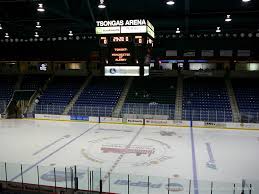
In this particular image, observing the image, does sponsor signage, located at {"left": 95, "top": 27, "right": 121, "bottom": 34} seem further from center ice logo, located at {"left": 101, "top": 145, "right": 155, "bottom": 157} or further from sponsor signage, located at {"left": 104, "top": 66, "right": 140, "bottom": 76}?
center ice logo, located at {"left": 101, "top": 145, "right": 155, "bottom": 157}

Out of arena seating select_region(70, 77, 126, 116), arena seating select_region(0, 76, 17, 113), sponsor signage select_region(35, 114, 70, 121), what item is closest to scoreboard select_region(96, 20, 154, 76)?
arena seating select_region(70, 77, 126, 116)

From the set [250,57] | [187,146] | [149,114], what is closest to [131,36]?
[187,146]

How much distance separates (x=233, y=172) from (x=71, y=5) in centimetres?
1265

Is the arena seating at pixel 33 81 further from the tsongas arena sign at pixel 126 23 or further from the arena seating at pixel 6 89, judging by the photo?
the tsongas arena sign at pixel 126 23

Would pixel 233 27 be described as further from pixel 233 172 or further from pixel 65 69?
pixel 65 69

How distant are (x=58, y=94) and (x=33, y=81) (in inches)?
185

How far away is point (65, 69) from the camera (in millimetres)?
36594

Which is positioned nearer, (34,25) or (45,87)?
(34,25)

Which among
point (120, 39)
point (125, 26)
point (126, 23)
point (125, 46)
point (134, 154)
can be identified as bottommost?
point (134, 154)

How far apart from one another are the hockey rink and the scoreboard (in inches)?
171

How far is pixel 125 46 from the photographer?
47.4ft

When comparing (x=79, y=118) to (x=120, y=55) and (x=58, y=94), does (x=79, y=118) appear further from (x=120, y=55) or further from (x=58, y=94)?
(x=120, y=55)

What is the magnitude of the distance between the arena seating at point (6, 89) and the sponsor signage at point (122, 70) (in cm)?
1822

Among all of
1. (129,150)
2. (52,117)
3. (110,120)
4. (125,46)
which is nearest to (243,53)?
(110,120)
